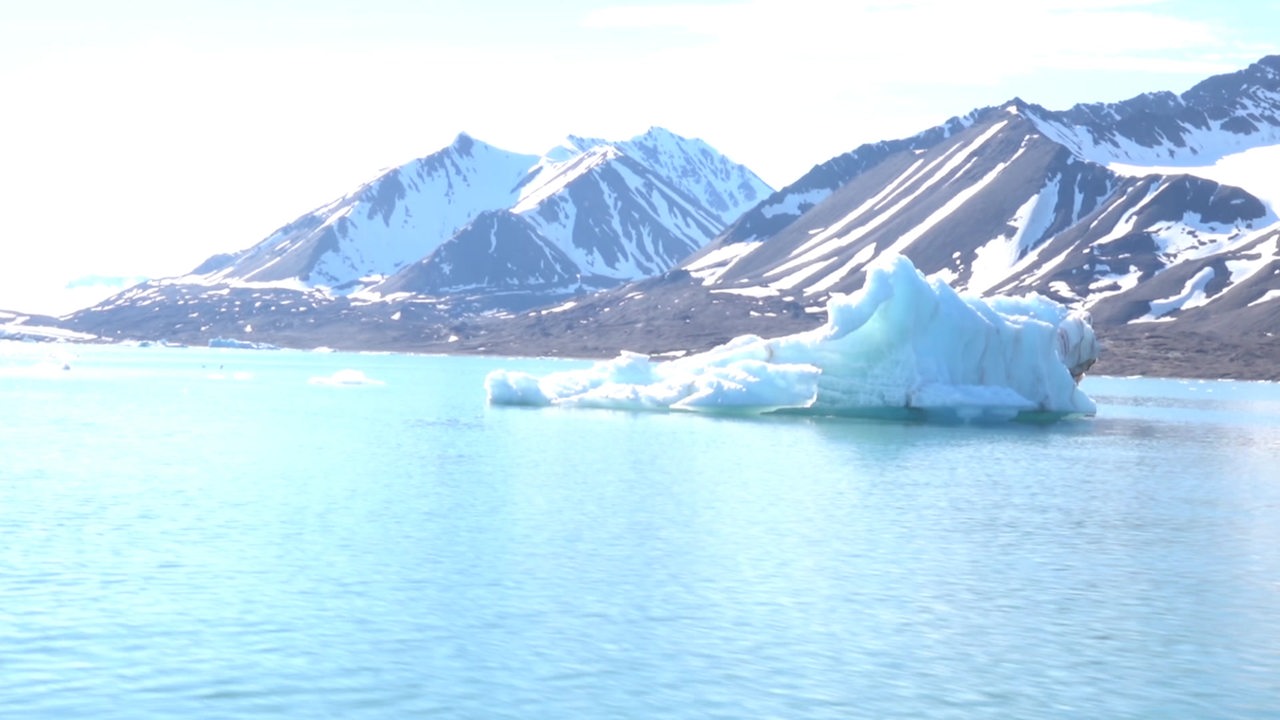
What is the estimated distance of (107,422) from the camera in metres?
70.1

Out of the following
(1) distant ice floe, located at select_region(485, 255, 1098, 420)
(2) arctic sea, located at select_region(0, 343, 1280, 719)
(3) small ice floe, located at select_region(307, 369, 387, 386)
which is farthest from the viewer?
(3) small ice floe, located at select_region(307, 369, 387, 386)

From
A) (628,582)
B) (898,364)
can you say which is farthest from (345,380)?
(628,582)

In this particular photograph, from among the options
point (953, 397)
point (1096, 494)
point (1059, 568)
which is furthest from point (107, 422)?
point (1059, 568)

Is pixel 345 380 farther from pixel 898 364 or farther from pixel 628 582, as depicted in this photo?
pixel 628 582

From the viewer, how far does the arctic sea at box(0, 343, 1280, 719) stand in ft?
66.8

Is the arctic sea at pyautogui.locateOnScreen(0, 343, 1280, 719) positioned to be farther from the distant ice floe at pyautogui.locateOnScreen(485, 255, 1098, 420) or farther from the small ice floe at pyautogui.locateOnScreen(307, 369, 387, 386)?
the small ice floe at pyautogui.locateOnScreen(307, 369, 387, 386)

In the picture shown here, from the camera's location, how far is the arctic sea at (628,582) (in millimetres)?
20375

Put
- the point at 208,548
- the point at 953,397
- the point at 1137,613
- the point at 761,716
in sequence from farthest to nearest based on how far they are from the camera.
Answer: the point at 953,397
the point at 208,548
the point at 1137,613
the point at 761,716

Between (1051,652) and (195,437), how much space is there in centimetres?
4604

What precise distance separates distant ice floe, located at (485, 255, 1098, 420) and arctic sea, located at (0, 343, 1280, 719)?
36.2ft

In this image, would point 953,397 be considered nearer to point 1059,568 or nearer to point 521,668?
point 1059,568

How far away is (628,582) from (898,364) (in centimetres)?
4198

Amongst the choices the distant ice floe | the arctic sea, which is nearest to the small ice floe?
the distant ice floe

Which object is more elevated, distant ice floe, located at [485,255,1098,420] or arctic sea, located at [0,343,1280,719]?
distant ice floe, located at [485,255,1098,420]
